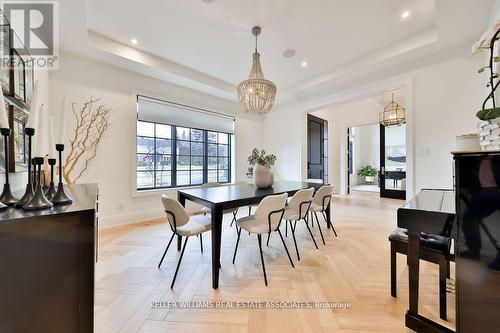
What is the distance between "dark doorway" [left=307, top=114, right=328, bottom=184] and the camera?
542 centimetres

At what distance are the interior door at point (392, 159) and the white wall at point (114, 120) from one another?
6423 millimetres

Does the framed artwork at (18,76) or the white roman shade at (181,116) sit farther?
the white roman shade at (181,116)

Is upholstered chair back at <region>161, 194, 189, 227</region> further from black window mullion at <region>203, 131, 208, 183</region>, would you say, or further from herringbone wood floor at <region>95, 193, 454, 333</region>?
black window mullion at <region>203, 131, 208, 183</region>

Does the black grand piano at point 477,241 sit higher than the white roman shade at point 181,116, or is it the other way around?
the white roman shade at point 181,116

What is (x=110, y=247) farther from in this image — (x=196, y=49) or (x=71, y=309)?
(x=196, y=49)

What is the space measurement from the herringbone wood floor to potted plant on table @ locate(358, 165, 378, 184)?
7650 mm

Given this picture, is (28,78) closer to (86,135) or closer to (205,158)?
(86,135)

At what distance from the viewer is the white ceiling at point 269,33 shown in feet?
7.66

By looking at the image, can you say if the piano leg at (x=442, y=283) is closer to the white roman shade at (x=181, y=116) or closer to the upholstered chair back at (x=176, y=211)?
the upholstered chair back at (x=176, y=211)

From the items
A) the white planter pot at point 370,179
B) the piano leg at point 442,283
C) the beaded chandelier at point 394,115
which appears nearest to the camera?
the piano leg at point 442,283

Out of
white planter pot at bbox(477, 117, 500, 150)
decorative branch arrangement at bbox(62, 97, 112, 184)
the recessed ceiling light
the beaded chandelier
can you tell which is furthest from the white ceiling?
the beaded chandelier

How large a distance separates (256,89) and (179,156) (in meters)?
2.56

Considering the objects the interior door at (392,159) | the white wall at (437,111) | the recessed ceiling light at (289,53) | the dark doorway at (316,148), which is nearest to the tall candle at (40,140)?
the recessed ceiling light at (289,53)

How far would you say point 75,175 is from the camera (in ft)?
10.3
